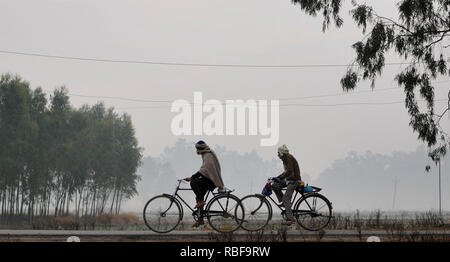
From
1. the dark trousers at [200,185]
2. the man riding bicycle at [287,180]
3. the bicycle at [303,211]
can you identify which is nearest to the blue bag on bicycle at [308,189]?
the bicycle at [303,211]

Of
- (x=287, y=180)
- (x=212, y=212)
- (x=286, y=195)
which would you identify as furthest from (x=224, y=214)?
(x=287, y=180)

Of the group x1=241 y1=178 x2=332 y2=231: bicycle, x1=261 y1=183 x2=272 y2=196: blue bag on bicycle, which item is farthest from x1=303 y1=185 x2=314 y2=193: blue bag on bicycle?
x1=261 y1=183 x2=272 y2=196: blue bag on bicycle

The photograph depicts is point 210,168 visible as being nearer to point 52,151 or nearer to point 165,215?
point 165,215

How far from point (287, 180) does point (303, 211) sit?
0.90 meters

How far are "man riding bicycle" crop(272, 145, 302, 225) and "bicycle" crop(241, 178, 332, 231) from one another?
130 mm

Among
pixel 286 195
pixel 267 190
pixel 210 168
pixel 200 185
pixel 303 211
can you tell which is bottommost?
pixel 303 211

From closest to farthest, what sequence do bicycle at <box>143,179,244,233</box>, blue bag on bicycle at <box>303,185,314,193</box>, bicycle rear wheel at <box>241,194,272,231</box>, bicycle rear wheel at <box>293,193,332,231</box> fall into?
bicycle at <box>143,179,244,233</box>
bicycle rear wheel at <box>241,194,272,231</box>
blue bag on bicycle at <box>303,185,314,193</box>
bicycle rear wheel at <box>293,193,332,231</box>

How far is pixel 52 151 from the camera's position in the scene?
61125 millimetres

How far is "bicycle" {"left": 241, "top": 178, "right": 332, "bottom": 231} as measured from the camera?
1312 cm

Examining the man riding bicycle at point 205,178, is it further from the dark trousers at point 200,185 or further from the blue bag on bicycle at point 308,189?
the blue bag on bicycle at point 308,189

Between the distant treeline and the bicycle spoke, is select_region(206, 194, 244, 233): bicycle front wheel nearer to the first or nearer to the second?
the bicycle spoke

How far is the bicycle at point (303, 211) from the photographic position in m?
13.1
